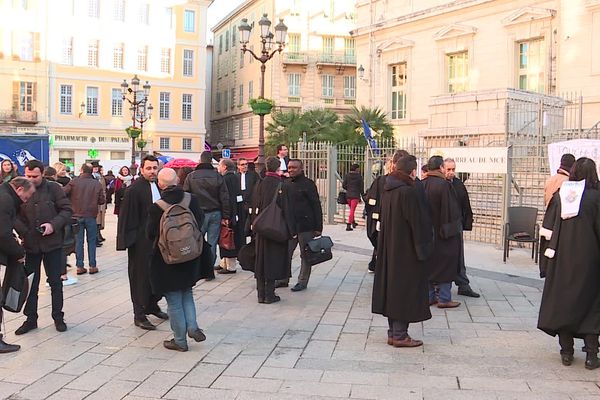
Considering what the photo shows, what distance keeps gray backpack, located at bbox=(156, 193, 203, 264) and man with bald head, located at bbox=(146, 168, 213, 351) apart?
0.08 metres

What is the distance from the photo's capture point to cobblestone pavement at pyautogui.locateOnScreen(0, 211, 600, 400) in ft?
15.1

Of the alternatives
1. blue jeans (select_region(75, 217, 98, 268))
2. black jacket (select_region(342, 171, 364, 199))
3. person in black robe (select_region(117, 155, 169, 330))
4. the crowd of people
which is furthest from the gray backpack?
black jacket (select_region(342, 171, 364, 199))

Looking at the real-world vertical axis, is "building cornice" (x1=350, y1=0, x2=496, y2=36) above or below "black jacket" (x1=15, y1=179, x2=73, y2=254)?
above

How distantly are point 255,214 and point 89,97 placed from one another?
40125 millimetres

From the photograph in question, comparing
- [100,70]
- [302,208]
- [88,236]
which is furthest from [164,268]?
[100,70]

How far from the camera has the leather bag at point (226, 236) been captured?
9.50 meters

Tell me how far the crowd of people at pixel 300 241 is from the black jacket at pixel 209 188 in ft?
4.01

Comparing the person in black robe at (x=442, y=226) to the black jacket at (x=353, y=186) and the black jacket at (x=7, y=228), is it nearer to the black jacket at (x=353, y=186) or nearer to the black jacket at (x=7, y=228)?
the black jacket at (x=7, y=228)

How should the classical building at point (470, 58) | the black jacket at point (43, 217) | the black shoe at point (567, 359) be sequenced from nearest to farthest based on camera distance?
the black shoe at point (567, 359) < the black jacket at point (43, 217) < the classical building at point (470, 58)

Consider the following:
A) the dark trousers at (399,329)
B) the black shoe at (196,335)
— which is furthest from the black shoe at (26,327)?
the dark trousers at (399,329)

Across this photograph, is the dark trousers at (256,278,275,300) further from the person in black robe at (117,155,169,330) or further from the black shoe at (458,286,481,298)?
the black shoe at (458,286,481,298)

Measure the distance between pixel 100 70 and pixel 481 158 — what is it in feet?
126

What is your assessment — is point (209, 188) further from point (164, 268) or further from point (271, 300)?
point (164, 268)

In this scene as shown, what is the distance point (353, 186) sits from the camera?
52.9ft
